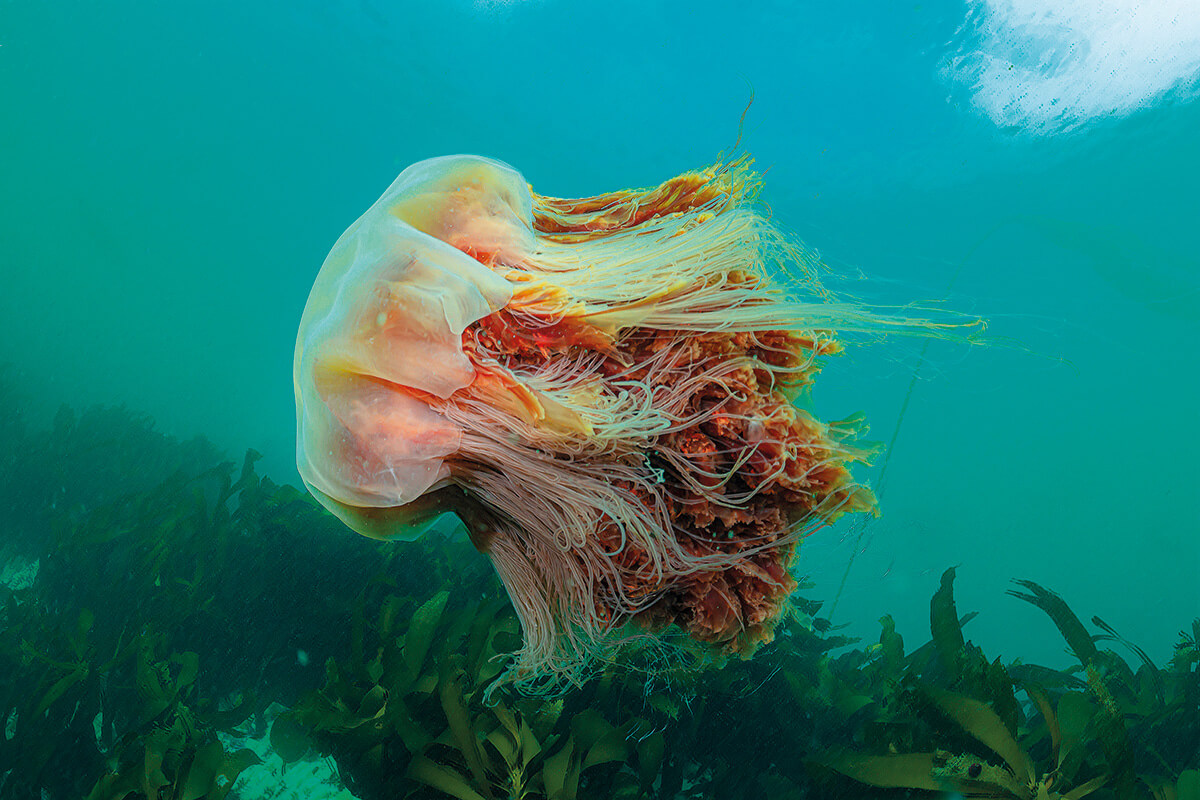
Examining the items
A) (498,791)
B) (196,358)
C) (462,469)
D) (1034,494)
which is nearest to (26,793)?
(498,791)

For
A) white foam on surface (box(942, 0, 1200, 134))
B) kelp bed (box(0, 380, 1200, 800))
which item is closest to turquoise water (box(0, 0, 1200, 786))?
white foam on surface (box(942, 0, 1200, 134))

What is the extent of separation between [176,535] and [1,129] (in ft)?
221

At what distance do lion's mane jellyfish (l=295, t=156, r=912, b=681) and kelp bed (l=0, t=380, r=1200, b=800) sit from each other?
0.68 metres

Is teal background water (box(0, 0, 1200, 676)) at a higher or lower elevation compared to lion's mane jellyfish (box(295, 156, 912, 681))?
higher

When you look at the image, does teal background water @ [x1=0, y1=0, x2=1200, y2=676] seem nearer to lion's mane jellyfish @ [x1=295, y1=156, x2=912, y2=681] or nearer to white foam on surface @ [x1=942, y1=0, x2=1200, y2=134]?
white foam on surface @ [x1=942, y1=0, x2=1200, y2=134]

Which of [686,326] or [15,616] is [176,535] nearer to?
[15,616]

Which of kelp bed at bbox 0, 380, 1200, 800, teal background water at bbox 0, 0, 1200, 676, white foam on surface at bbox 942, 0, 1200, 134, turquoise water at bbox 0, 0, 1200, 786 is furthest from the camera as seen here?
teal background water at bbox 0, 0, 1200, 676

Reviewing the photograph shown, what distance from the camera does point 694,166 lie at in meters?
13.8

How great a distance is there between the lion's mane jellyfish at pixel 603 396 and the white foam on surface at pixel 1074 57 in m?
20.8

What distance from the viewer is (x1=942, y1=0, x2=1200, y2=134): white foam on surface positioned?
634 inches

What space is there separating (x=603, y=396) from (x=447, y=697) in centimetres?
261

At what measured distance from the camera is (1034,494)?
39.8 meters

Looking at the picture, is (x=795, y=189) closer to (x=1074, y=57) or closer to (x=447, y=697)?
(x=1074, y=57)

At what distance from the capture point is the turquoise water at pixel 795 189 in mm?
20453
